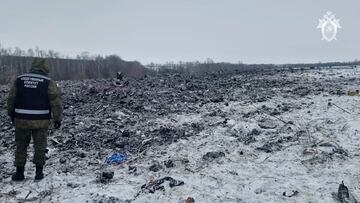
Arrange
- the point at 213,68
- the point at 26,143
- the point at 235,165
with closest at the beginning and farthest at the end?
the point at 26,143, the point at 235,165, the point at 213,68

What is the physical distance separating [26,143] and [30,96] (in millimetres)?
819

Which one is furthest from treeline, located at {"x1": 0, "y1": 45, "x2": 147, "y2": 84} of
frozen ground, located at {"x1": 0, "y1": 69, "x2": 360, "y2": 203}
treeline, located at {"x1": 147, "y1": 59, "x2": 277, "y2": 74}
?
frozen ground, located at {"x1": 0, "y1": 69, "x2": 360, "y2": 203}

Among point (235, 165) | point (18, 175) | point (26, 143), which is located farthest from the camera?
point (235, 165)

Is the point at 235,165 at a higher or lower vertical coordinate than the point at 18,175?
higher

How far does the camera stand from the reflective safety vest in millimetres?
6926

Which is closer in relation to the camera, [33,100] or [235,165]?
Answer: [33,100]

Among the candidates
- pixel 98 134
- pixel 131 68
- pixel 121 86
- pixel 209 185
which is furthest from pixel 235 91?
pixel 131 68

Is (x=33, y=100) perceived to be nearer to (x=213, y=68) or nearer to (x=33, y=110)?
(x=33, y=110)

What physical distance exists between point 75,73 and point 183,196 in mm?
92849

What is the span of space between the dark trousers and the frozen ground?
338 mm

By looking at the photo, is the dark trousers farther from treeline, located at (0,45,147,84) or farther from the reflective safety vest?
treeline, located at (0,45,147,84)

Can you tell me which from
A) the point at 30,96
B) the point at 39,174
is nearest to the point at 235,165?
the point at 39,174

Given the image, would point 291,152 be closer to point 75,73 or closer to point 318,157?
point 318,157

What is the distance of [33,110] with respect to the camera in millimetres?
6945
